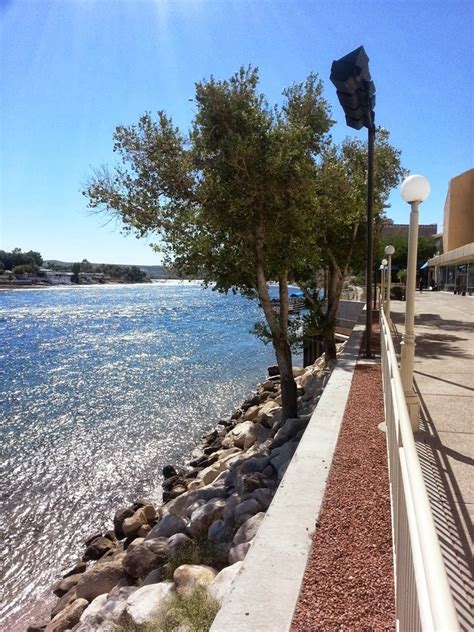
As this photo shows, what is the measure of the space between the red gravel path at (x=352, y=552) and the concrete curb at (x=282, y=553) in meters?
0.07

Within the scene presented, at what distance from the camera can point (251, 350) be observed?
28.9 metres

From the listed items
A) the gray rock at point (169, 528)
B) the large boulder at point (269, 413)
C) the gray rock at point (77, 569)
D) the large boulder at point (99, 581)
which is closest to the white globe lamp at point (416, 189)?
the gray rock at point (169, 528)

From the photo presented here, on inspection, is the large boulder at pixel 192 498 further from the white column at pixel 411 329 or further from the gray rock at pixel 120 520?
the white column at pixel 411 329

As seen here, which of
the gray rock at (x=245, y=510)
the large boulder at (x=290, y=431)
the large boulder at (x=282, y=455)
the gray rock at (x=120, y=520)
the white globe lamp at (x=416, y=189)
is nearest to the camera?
the white globe lamp at (x=416, y=189)

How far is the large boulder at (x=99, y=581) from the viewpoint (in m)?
5.92

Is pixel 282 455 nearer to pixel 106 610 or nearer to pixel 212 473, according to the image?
pixel 212 473

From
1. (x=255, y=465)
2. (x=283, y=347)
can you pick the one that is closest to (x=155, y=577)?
(x=255, y=465)

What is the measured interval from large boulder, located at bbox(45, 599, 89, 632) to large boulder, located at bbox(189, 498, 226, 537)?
161 cm

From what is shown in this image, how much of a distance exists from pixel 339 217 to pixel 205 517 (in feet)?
26.4

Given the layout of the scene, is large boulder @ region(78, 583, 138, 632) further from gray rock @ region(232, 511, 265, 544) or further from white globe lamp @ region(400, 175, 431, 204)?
white globe lamp @ region(400, 175, 431, 204)

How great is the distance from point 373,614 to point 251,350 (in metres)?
26.4

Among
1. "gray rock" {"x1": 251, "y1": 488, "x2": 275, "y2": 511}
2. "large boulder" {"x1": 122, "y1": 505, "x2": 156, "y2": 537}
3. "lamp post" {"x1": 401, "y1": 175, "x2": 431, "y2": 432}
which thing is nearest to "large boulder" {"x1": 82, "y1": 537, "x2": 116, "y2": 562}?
"large boulder" {"x1": 122, "y1": 505, "x2": 156, "y2": 537}

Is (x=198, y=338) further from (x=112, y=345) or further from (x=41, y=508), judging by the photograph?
(x=41, y=508)

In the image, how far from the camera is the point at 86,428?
15445 mm
